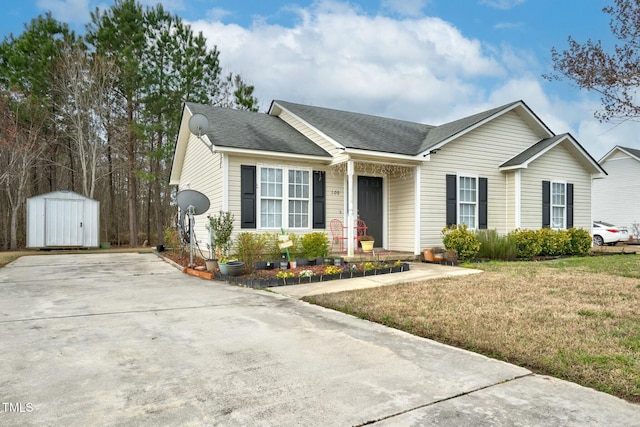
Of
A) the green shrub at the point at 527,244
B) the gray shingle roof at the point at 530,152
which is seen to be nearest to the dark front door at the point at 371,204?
the green shrub at the point at 527,244

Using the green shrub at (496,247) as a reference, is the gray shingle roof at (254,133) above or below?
above

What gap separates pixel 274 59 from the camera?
20.3m

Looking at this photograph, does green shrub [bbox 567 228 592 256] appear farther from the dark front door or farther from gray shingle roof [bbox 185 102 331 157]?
gray shingle roof [bbox 185 102 331 157]

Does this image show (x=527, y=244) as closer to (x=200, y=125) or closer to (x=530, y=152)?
(x=530, y=152)

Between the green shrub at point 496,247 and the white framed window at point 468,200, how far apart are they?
1.03 m

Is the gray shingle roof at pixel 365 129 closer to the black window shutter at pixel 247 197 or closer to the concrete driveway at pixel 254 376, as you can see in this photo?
the black window shutter at pixel 247 197

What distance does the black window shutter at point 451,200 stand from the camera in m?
12.1

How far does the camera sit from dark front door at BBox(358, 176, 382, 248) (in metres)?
12.2

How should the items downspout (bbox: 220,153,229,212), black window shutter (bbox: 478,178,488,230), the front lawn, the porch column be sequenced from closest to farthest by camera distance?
1. the front lawn
2. downspout (bbox: 220,153,229,212)
3. the porch column
4. black window shutter (bbox: 478,178,488,230)

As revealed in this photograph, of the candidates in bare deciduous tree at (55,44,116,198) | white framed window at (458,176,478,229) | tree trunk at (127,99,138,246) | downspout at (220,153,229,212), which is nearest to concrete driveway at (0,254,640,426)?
downspout at (220,153,229,212)

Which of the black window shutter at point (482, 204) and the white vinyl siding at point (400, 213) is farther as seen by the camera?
the black window shutter at point (482, 204)

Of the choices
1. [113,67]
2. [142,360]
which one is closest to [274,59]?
[113,67]

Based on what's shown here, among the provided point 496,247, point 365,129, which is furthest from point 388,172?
point 496,247

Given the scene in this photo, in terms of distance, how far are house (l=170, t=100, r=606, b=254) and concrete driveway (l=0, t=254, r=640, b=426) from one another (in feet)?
18.6
